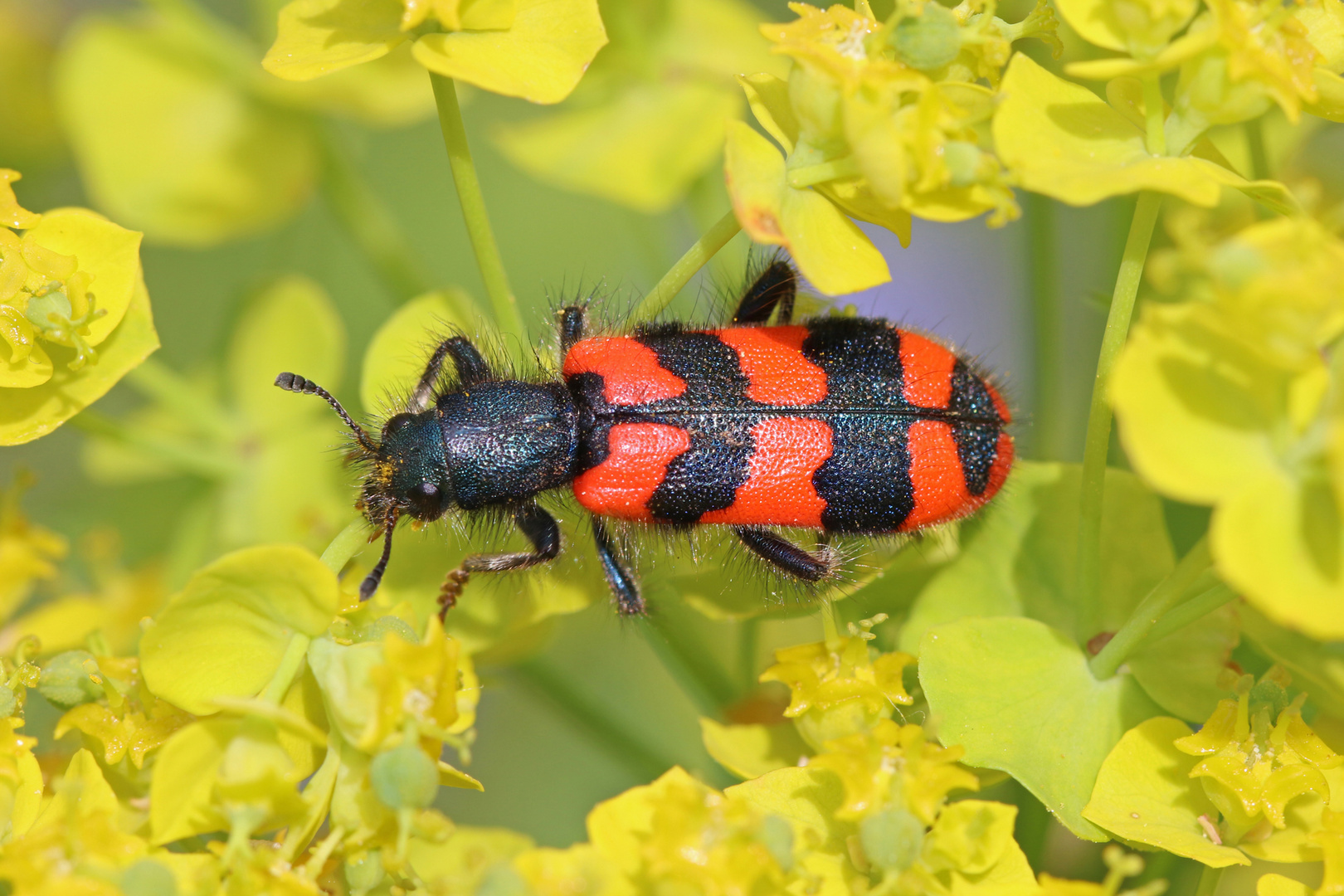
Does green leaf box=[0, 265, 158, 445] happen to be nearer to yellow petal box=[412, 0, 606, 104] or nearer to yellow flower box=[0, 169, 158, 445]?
yellow flower box=[0, 169, 158, 445]

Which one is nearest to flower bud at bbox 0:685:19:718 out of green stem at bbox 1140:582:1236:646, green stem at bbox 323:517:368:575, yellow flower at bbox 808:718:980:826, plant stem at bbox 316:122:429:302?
green stem at bbox 323:517:368:575

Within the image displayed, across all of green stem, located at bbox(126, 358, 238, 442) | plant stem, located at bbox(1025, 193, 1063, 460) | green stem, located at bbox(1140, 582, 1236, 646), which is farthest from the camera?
green stem, located at bbox(126, 358, 238, 442)

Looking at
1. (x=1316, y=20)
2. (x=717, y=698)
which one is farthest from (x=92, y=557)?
(x=1316, y=20)

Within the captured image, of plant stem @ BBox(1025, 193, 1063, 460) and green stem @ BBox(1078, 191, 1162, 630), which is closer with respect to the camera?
green stem @ BBox(1078, 191, 1162, 630)

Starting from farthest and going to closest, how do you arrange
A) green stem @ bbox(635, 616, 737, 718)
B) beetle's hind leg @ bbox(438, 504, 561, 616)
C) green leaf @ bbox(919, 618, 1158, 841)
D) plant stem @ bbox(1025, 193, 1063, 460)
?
plant stem @ bbox(1025, 193, 1063, 460), green stem @ bbox(635, 616, 737, 718), beetle's hind leg @ bbox(438, 504, 561, 616), green leaf @ bbox(919, 618, 1158, 841)

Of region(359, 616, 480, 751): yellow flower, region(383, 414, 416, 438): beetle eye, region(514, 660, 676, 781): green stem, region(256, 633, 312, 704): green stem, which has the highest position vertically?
region(359, 616, 480, 751): yellow flower

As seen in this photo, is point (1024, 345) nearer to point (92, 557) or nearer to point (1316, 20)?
point (1316, 20)

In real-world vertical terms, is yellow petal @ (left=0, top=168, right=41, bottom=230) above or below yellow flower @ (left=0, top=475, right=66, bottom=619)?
above
